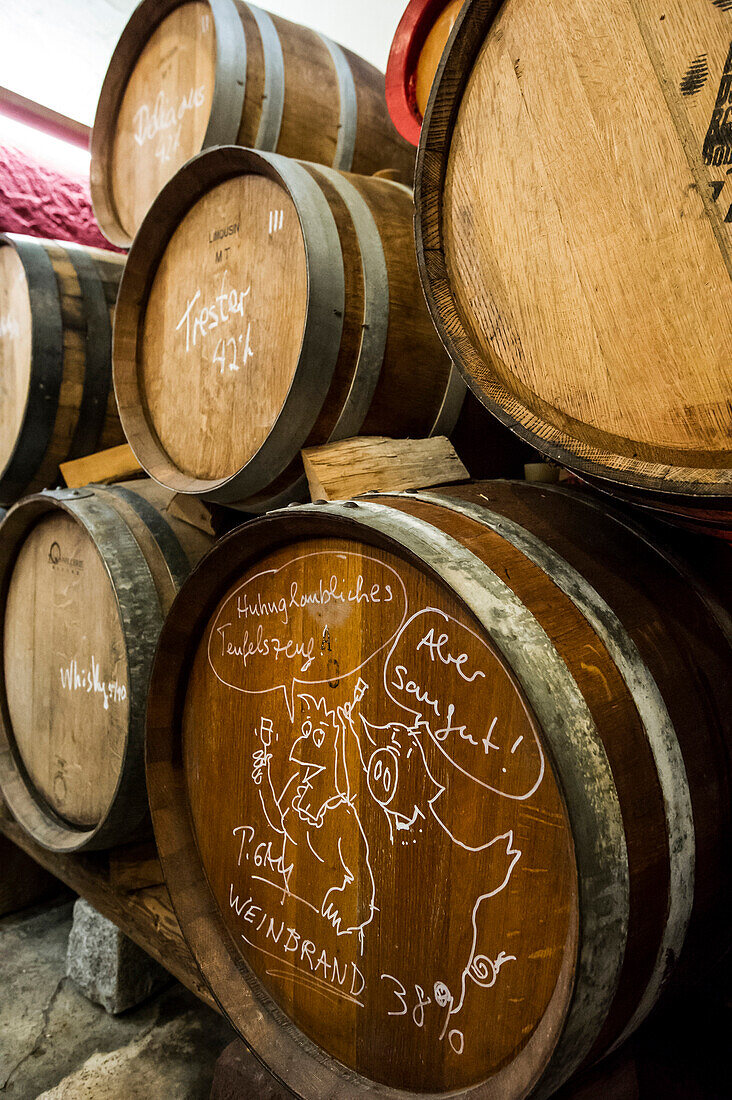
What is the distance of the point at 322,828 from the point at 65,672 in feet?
3.64

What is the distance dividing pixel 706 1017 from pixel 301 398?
1.32 m

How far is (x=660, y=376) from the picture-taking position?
2.59 feet

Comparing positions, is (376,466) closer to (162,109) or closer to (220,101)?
(220,101)

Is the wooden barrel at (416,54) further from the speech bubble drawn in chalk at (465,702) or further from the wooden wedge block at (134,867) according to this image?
the wooden wedge block at (134,867)

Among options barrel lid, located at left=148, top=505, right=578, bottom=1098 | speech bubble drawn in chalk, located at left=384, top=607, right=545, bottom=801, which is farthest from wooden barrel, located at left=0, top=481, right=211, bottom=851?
speech bubble drawn in chalk, located at left=384, top=607, right=545, bottom=801

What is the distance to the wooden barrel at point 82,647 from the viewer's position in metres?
1.72

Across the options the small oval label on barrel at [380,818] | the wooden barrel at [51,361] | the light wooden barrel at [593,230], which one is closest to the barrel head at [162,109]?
the wooden barrel at [51,361]

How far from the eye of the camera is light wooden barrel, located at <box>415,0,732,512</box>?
2.43ft

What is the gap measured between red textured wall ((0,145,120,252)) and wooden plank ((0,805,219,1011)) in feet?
10.2

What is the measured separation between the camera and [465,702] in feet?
3.09

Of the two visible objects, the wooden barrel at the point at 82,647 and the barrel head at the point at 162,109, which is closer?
the wooden barrel at the point at 82,647

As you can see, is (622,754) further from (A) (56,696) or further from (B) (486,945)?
(A) (56,696)

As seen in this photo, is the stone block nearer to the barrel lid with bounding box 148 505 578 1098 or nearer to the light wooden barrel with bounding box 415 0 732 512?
the barrel lid with bounding box 148 505 578 1098

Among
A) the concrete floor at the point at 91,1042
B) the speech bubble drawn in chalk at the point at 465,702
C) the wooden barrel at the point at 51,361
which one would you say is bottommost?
the concrete floor at the point at 91,1042
